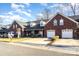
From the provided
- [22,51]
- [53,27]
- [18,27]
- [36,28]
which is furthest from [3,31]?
[53,27]

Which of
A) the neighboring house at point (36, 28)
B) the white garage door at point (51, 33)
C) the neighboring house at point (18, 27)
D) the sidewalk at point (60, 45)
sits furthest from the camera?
the neighboring house at point (18, 27)

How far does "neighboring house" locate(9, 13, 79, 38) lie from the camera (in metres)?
11.0

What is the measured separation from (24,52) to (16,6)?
225 centimetres

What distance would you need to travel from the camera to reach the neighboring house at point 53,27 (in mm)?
11047

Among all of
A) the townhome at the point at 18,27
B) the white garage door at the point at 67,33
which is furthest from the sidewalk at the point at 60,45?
the townhome at the point at 18,27

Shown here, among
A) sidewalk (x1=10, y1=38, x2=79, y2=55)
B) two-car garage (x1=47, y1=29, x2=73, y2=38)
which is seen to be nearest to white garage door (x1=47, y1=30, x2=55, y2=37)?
two-car garage (x1=47, y1=29, x2=73, y2=38)

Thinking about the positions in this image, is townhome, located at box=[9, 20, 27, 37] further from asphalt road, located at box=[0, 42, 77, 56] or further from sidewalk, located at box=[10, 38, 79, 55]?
asphalt road, located at box=[0, 42, 77, 56]

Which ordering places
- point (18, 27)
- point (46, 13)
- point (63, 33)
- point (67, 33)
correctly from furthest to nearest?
point (18, 27), point (63, 33), point (67, 33), point (46, 13)

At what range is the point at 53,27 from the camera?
11.7 meters

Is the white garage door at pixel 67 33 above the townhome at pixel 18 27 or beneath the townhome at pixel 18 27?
beneath

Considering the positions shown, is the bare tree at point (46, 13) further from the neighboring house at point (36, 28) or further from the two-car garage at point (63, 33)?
the two-car garage at point (63, 33)

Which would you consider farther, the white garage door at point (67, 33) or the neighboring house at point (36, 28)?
the neighboring house at point (36, 28)

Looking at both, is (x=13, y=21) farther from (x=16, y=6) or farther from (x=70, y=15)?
(x=70, y=15)

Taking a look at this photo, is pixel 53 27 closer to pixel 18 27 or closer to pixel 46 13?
pixel 46 13
